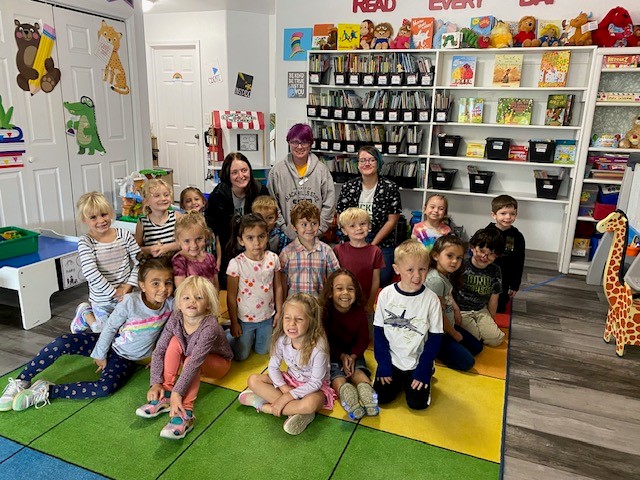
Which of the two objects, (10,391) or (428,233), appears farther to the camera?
(428,233)

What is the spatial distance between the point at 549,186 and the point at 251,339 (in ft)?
10.5

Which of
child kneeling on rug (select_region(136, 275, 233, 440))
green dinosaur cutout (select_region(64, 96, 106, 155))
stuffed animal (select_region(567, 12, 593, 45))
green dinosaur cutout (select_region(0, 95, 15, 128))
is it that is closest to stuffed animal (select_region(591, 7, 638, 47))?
stuffed animal (select_region(567, 12, 593, 45))

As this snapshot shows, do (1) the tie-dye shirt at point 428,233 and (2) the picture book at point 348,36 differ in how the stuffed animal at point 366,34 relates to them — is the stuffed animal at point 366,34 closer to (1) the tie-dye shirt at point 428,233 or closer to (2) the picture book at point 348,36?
(2) the picture book at point 348,36

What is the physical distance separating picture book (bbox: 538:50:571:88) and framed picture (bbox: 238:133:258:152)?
392cm

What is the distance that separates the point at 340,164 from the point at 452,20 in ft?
5.74

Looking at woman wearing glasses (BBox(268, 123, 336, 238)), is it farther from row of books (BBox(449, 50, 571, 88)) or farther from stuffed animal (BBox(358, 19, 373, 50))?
row of books (BBox(449, 50, 571, 88))

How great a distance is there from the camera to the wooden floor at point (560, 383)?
2018 millimetres

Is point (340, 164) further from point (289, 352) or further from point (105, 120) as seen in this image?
point (289, 352)

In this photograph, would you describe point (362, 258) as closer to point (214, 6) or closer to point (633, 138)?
point (633, 138)

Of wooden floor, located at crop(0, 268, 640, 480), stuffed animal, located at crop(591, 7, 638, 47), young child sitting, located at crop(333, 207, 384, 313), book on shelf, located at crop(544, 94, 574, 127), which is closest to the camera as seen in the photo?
wooden floor, located at crop(0, 268, 640, 480)

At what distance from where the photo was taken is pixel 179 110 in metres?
7.01

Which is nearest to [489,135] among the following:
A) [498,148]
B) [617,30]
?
[498,148]

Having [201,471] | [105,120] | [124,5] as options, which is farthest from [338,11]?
[201,471]

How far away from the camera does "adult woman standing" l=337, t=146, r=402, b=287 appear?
351cm
